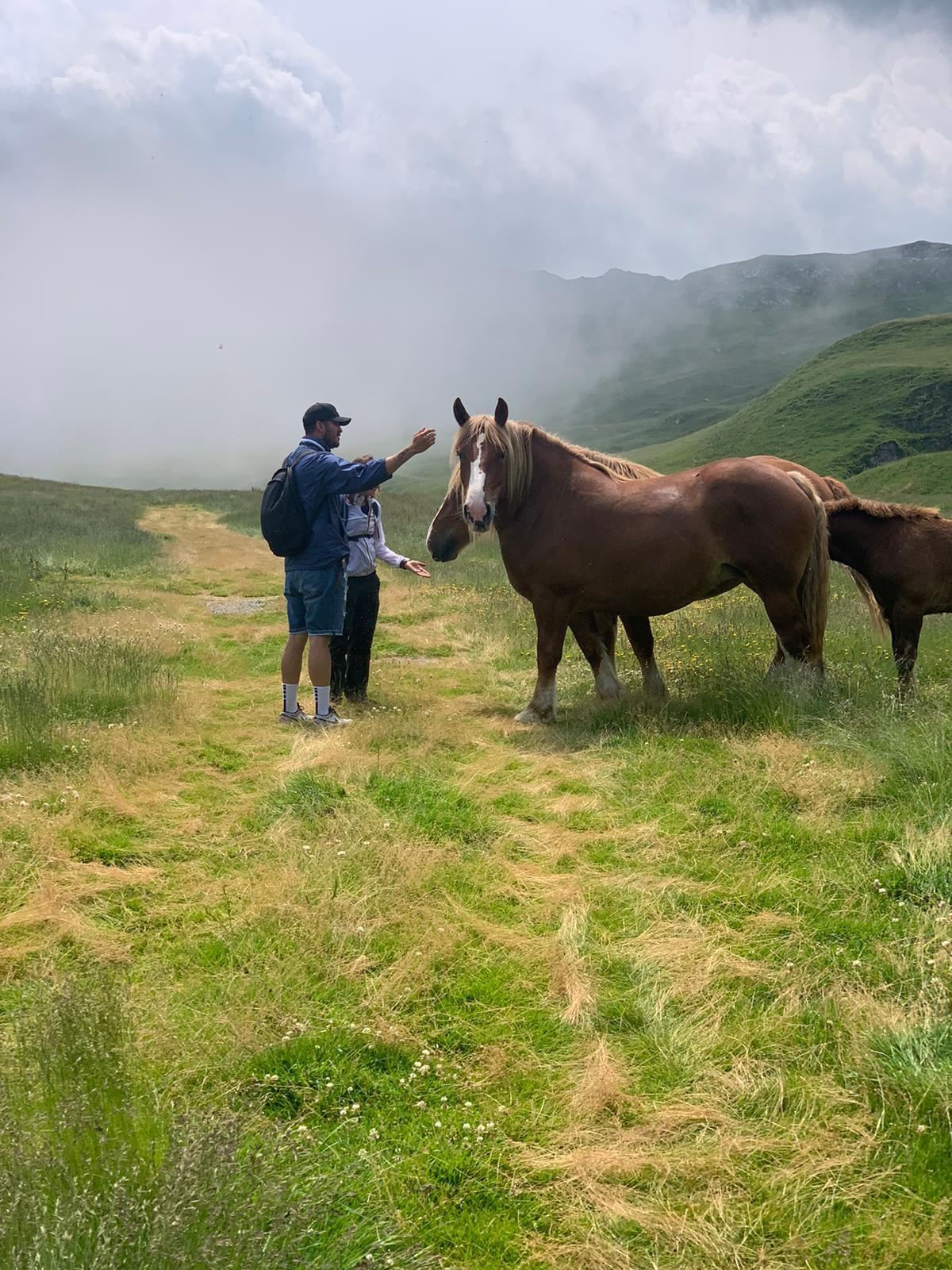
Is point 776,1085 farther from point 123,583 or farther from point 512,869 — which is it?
point 123,583

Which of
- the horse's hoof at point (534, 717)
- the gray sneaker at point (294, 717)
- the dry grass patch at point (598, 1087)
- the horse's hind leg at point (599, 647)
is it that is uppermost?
the horse's hind leg at point (599, 647)

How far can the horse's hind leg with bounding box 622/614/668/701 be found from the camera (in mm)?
7668

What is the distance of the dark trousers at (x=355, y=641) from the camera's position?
7.96 meters

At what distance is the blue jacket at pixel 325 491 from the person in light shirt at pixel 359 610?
68cm

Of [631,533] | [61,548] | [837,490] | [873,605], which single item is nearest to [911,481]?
[837,490]

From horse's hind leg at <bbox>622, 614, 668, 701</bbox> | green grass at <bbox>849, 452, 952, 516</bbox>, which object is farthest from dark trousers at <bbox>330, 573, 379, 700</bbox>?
green grass at <bbox>849, 452, 952, 516</bbox>

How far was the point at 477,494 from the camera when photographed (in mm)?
6805

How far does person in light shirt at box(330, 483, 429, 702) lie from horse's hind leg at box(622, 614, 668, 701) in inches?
85.1

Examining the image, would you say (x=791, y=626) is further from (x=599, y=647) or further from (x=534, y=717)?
(x=534, y=717)

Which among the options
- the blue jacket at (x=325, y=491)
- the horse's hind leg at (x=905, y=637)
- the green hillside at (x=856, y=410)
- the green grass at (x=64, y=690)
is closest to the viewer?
the green grass at (x=64, y=690)

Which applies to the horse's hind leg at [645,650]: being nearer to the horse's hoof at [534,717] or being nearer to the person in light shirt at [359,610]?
the horse's hoof at [534,717]

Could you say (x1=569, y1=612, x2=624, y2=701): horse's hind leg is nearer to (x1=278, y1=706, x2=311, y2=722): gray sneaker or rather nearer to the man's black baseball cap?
(x1=278, y1=706, x2=311, y2=722): gray sneaker

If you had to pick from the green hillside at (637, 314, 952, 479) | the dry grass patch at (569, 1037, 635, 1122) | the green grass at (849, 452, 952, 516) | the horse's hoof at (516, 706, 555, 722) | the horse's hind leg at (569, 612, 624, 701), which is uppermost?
the green hillside at (637, 314, 952, 479)

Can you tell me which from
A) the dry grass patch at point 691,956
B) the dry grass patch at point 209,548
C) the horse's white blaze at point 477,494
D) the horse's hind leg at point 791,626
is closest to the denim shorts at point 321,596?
the horse's white blaze at point 477,494
